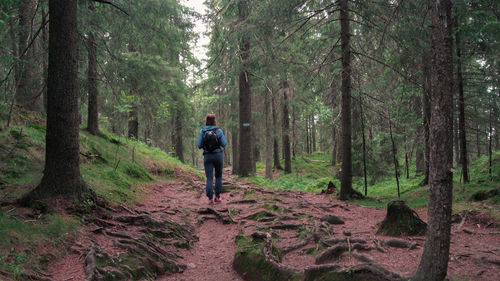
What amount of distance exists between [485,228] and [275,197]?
4.99 m

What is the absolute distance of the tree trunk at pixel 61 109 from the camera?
4.87 metres

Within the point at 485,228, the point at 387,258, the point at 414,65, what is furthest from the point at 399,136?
the point at 387,258

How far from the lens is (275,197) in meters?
8.71

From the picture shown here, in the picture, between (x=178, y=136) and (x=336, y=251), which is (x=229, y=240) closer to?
(x=336, y=251)

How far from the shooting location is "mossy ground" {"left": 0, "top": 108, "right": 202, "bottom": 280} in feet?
11.3

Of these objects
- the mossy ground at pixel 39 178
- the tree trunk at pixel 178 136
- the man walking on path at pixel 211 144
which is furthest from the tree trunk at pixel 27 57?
the tree trunk at pixel 178 136

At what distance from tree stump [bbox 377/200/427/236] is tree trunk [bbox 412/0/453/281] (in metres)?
2.31

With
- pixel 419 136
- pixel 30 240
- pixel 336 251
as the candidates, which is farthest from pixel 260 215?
pixel 419 136

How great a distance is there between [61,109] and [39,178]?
6.33 feet

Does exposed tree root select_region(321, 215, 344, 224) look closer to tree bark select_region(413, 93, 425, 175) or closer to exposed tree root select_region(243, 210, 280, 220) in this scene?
exposed tree root select_region(243, 210, 280, 220)

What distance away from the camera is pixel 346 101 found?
9.11 meters

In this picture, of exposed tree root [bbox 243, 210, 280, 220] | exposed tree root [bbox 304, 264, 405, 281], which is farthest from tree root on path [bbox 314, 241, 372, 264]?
exposed tree root [bbox 243, 210, 280, 220]

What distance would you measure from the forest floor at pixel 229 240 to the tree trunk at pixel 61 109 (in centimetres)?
91

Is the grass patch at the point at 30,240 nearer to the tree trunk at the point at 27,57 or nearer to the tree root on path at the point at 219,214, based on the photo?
the tree trunk at the point at 27,57
